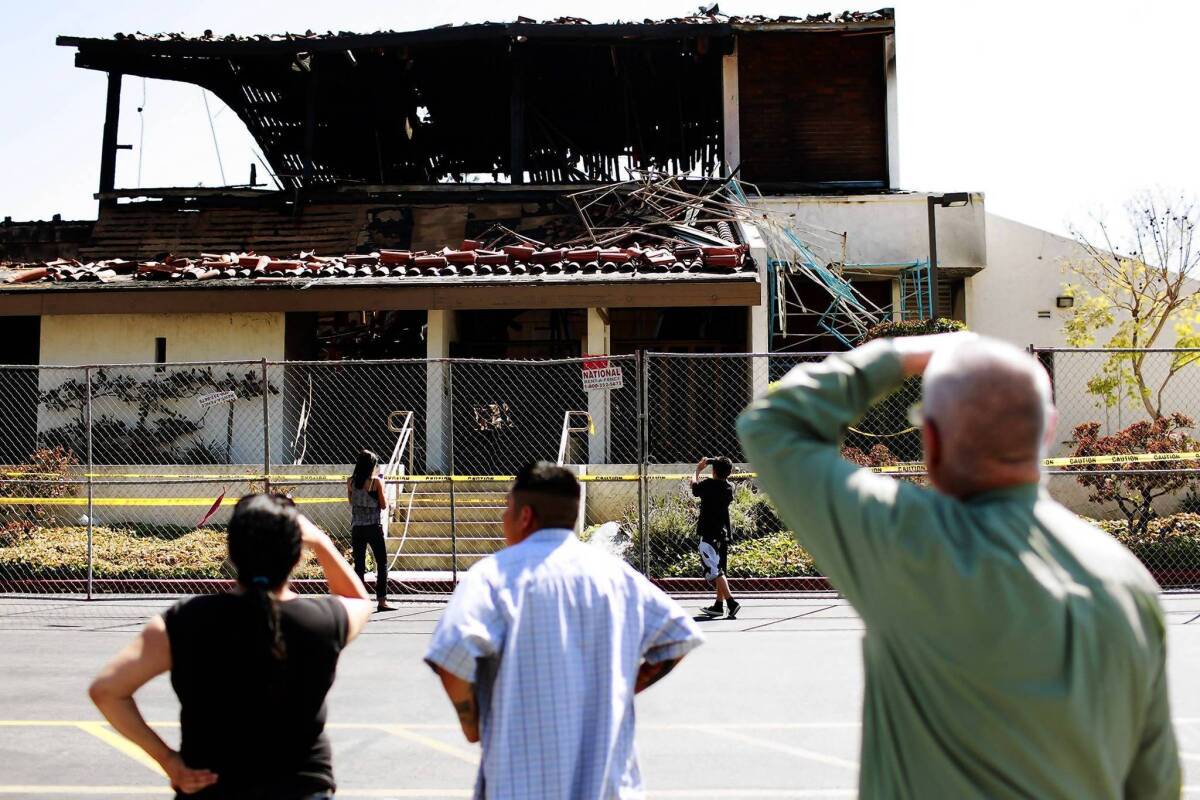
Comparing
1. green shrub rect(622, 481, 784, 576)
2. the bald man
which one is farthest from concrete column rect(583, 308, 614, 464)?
the bald man

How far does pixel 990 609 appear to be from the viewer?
1.93 metres

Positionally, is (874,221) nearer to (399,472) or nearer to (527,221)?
(527,221)

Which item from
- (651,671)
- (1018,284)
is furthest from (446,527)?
(1018,284)

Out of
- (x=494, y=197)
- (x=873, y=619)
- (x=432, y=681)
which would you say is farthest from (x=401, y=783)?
(x=494, y=197)

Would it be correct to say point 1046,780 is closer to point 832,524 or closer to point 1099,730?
point 1099,730

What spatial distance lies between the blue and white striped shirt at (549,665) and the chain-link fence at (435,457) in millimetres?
9033

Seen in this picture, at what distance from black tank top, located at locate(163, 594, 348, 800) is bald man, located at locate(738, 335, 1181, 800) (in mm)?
1622

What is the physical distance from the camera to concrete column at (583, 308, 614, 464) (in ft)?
53.5

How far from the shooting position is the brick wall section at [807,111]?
70.7 feet

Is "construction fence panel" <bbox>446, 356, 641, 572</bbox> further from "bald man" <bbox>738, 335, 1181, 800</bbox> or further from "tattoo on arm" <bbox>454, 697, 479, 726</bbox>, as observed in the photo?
"bald man" <bbox>738, 335, 1181, 800</bbox>

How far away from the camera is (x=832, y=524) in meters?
2.08

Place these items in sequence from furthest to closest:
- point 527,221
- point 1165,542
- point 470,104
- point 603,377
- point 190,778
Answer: point 470,104, point 527,221, point 1165,542, point 603,377, point 190,778

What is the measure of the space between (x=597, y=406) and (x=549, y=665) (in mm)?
13318

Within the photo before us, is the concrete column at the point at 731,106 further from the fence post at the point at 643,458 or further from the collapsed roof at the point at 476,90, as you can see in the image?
the fence post at the point at 643,458
